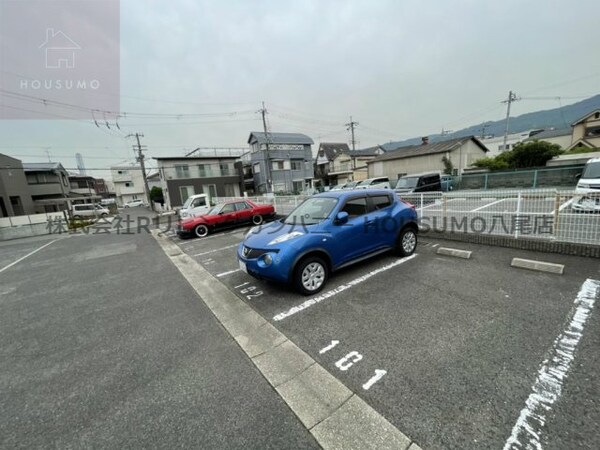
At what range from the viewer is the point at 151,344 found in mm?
2895

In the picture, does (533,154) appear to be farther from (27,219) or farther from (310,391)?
(27,219)

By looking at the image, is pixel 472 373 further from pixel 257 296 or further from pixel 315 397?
pixel 257 296

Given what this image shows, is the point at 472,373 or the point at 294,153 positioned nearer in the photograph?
the point at 472,373

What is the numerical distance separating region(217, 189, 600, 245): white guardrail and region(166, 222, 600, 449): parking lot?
297 millimetres

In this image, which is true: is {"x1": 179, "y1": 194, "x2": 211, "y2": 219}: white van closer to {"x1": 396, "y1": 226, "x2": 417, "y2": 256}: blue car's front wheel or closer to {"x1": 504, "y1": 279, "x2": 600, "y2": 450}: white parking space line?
{"x1": 396, "y1": 226, "x2": 417, "y2": 256}: blue car's front wheel

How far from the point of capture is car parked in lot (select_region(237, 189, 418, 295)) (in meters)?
3.55

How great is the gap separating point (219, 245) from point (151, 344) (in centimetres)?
503

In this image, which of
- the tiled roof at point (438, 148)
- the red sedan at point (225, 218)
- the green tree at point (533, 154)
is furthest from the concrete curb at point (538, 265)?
the tiled roof at point (438, 148)

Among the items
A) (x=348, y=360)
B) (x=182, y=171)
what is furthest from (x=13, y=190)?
(x=348, y=360)

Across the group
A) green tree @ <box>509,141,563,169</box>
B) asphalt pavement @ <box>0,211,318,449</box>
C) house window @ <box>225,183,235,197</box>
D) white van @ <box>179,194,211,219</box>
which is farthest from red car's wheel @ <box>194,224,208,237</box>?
green tree @ <box>509,141,563,169</box>

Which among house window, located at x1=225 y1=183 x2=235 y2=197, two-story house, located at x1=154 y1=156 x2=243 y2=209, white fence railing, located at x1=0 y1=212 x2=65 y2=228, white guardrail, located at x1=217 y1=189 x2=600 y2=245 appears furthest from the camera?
house window, located at x1=225 y1=183 x2=235 y2=197

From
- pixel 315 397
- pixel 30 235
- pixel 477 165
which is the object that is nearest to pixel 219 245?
pixel 315 397

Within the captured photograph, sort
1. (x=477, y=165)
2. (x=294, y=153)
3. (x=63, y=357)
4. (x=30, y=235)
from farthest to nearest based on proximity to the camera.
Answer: (x=294, y=153)
(x=477, y=165)
(x=30, y=235)
(x=63, y=357)

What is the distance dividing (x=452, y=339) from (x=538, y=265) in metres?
2.83
